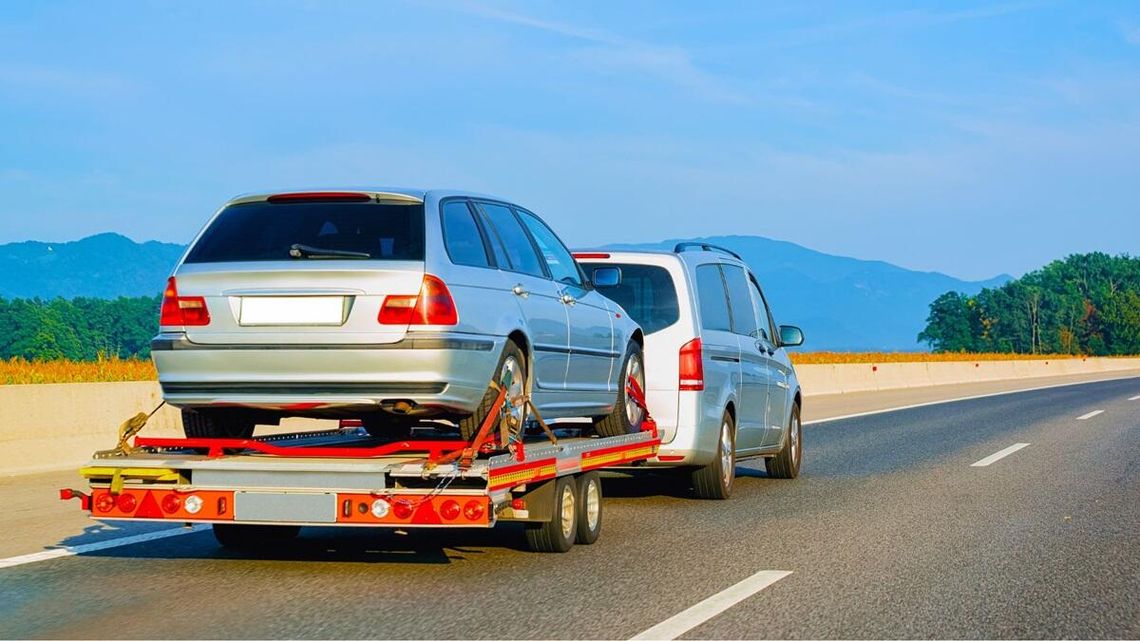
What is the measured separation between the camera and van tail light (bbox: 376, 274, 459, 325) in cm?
716

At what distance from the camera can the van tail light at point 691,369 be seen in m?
10.7

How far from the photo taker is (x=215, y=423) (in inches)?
314

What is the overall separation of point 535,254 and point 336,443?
5.74ft

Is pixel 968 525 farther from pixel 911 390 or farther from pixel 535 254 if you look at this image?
pixel 911 390

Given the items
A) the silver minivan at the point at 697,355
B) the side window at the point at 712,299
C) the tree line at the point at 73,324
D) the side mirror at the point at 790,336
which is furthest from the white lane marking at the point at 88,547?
the tree line at the point at 73,324

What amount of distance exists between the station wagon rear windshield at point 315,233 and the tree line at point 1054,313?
159 meters

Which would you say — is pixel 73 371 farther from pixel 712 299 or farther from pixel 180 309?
pixel 180 309

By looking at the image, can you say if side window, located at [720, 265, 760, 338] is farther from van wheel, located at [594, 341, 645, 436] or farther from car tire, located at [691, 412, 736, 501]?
van wheel, located at [594, 341, 645, 436]

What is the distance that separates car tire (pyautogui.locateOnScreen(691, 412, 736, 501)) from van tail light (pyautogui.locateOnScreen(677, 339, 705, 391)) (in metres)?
0.57

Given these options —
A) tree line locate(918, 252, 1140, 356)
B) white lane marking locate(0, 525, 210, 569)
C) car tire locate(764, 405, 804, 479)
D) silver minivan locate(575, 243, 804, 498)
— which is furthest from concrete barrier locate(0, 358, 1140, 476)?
tree line locate(918, 252, 1140, 356)

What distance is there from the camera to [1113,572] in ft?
25.5

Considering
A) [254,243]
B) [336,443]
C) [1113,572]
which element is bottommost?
[1113,572]

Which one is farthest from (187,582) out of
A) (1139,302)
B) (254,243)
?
(1139,302)

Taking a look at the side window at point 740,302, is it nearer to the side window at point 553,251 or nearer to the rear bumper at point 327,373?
the side window at point 553,251
